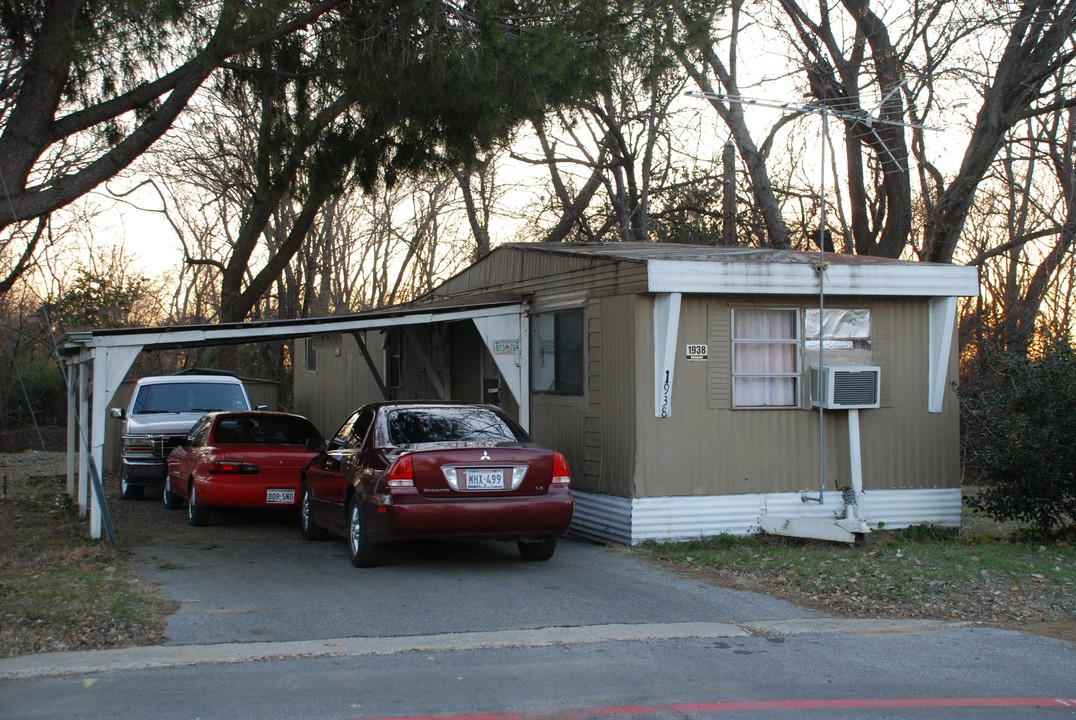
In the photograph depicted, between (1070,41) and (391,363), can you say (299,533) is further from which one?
Result: (1070,41)

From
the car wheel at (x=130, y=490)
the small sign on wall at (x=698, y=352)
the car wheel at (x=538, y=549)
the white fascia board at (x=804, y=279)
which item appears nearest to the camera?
the car wheel at (x=538, y=549)

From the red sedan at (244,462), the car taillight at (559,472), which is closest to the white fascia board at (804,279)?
the car taillight at (559,472)

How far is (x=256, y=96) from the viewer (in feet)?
41.1

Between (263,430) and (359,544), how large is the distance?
15.7 feet

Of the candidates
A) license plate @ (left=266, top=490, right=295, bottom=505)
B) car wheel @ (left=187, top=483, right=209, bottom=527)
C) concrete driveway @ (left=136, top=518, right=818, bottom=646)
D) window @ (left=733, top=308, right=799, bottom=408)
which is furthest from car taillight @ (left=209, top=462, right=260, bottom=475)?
window @ (left=733, top=308, right=799, bottom=408)

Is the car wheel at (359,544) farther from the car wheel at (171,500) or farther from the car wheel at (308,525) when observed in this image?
the car wheel at (171,500)

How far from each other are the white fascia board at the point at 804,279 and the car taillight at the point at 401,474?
3.23 metres

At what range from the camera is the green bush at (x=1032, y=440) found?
11.7 meters

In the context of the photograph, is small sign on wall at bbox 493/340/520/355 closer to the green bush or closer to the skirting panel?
the skirting panel

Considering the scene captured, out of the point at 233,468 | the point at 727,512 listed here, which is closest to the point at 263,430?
the point at 233,468

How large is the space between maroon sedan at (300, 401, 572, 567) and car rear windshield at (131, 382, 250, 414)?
26.2 ft

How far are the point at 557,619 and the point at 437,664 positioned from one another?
4.74ft

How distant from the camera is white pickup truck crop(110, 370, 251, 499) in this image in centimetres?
1708

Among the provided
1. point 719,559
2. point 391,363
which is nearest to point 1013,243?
point 391,363
